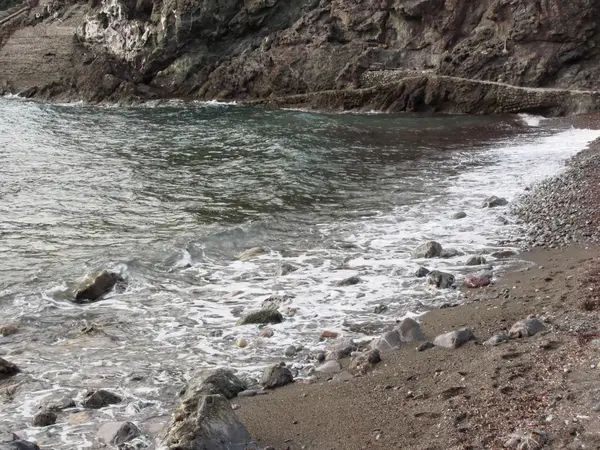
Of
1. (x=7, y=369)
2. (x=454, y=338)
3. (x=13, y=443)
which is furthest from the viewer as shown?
(x=7, y=369)

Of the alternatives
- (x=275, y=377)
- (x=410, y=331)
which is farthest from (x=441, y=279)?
(x=275, y=377)

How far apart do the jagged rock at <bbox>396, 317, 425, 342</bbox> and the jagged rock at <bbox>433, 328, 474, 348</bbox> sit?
351mm

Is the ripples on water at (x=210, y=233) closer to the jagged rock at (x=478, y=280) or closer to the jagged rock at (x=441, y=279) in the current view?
the jagged rock at (x=441, y=279)

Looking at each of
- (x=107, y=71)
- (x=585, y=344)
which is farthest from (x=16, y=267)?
(x=107, y=71)

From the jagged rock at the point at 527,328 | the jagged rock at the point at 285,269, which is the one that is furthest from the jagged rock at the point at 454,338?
the jagged rock at the point at 285,269

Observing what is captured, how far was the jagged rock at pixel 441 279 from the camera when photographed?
9.39 meters

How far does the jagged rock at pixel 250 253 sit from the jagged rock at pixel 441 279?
3.50m

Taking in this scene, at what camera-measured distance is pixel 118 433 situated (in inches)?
230

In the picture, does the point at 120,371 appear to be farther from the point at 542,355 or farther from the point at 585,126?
the point at 585,126

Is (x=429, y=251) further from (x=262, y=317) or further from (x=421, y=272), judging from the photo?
(x=262, y=317)

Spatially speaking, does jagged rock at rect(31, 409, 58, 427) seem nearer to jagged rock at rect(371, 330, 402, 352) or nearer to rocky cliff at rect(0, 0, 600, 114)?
jagged rock at rect(371, 330, 402, 352)

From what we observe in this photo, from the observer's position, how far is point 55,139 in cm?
2714

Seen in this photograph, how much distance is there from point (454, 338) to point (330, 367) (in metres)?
1.41

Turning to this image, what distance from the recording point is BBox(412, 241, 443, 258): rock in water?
10758 mm
